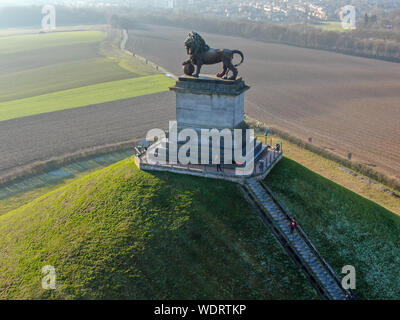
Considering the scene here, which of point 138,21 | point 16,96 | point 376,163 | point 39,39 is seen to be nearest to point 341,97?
point 376,163

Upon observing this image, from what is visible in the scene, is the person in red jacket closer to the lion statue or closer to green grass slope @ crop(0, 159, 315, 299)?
green grass slope @ crop(0, 159, 315, 299)

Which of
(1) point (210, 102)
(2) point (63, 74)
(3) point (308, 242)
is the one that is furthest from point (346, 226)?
(2) point (63, 74)

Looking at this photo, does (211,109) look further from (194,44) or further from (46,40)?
(46,40)

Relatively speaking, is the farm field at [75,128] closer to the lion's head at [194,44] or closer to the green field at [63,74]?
the green field at [63,74]

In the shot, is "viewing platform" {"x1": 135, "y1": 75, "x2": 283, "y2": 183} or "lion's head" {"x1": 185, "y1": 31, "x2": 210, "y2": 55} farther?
"lion's head" {"x1": 185, "y1": 31, "x2": 210, "y2": 55}

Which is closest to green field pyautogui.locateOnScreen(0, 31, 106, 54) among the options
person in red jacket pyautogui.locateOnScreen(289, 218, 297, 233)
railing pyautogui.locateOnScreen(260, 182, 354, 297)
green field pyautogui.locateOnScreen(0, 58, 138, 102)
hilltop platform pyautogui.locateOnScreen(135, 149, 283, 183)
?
green field pyautogui.locateOnScreen(0, 58, 138, 102)

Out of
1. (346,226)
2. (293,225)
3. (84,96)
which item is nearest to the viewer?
(293,225)
